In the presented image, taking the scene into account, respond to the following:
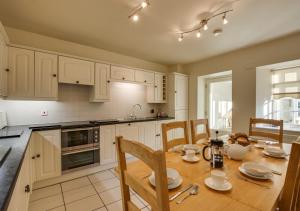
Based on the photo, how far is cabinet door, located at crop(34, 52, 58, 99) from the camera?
2.33 metres

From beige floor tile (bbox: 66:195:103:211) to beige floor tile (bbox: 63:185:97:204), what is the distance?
8cm

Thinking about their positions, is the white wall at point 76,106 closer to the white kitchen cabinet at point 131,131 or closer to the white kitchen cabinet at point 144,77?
the white kitchen cabinet at point 144,77

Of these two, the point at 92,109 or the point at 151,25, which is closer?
the point at 151,25

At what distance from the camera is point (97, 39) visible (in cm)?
274

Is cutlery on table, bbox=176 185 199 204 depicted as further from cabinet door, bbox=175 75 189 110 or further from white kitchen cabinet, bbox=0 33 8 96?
cabinet door, bbox=175 75 189 110

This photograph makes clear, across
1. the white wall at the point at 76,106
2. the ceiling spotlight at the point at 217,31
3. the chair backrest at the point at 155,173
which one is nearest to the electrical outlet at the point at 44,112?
the white wall at the point at 76,106

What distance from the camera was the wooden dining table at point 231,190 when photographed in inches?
28.5

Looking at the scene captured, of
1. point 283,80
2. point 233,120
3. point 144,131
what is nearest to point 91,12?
point 144,131

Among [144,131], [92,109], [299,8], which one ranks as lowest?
[144,131]

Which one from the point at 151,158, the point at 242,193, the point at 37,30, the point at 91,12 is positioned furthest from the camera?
the point at 37,30

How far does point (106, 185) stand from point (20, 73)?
82.4 inches

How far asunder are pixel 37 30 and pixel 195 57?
320cm

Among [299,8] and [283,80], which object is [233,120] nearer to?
[283,80]

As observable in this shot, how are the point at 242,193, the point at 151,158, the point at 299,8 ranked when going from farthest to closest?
the point at 299,8 → the point at 242,193 → the point at 151,158
